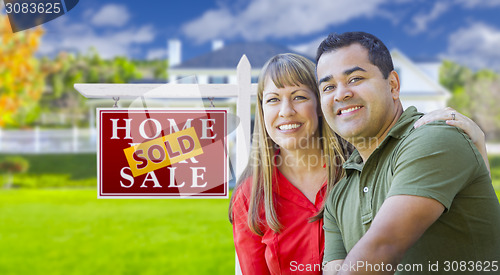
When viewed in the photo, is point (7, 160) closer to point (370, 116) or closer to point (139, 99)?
point (139, 99)

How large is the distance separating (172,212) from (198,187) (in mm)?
6321

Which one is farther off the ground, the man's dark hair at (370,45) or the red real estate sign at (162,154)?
the man's dark hair at (370,45)

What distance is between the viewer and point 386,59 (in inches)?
61.4

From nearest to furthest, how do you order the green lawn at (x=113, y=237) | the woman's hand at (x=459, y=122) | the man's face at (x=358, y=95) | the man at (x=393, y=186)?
the man at (x=393, y=186) → the woman's hand at (x=459, y=122) → the man's face at (x=358, y=95) → the green lawn at (x=113, y=237)

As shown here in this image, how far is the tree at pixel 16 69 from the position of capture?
30.6ft

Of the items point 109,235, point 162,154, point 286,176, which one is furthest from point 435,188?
point 109,235

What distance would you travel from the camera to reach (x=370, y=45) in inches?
61.2

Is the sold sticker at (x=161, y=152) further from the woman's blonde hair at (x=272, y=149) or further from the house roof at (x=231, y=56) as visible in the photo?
the house roof at (x=231, y=56)

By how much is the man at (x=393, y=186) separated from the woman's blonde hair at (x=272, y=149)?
0.27m

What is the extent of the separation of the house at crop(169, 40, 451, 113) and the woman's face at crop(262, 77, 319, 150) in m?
9.25

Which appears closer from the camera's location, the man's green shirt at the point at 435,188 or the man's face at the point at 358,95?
A: the man's green shirt at the point at 435,188

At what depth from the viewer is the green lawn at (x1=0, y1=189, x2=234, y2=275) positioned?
574cm

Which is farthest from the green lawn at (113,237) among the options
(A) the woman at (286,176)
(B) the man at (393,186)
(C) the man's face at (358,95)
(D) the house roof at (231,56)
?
(D) the house roof at (231,56)

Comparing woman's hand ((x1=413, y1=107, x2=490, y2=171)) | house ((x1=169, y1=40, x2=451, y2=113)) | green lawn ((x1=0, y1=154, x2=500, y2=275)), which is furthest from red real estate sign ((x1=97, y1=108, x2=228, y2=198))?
house ((x1=169, y1=40, x2=451, y2=113))
